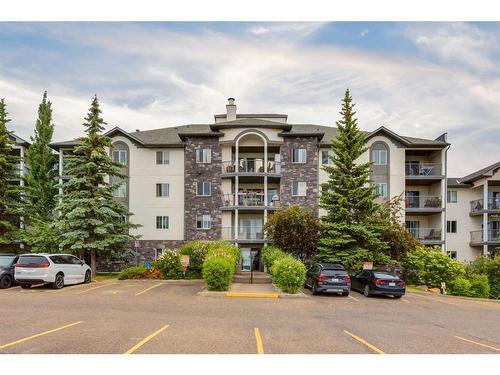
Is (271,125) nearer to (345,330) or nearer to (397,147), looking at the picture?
(397,147)

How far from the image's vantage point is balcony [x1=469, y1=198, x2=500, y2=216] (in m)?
32.5

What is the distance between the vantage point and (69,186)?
987 inches

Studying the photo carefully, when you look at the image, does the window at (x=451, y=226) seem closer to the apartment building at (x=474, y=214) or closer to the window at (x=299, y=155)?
the apartment building at (x=474, y=214)

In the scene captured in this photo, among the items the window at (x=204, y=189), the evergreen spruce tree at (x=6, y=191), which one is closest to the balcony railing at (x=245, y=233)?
the window at (x=204, y=189)

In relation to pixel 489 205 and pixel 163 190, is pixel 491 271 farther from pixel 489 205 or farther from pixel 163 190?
pixel 163 190

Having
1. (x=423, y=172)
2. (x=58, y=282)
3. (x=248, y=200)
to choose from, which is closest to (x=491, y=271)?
(x=423, y=172)

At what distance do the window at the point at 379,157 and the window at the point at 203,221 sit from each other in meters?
15.5

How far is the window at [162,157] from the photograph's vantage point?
103 feet

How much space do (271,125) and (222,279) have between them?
54.2 feet

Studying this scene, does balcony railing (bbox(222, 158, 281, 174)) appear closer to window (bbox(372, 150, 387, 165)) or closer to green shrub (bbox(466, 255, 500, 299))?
window (bbox(372, 150, 387, 165))

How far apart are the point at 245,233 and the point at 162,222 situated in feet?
24.1

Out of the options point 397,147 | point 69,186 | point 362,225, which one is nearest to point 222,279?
point 362,225

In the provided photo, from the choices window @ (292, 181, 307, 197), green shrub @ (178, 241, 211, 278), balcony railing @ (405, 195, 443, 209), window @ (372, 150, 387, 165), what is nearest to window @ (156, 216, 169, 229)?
green shrub @ (178, 241, 211, 278)

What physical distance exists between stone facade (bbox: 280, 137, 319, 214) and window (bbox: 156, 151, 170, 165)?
33.6ft
